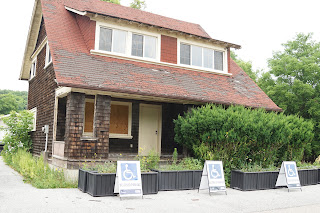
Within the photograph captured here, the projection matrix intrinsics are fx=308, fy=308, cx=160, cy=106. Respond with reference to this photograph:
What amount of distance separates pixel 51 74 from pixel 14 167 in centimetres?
454

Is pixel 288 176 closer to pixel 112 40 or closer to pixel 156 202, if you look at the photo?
pixel 156 202

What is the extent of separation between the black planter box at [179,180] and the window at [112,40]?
20.0ft

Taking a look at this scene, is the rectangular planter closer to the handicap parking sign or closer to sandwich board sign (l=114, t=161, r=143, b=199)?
sandwich board sign (l=114, t=161, r=143, b=199)

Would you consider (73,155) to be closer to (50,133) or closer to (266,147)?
(50,133)

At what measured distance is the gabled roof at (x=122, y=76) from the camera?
34.8 feet

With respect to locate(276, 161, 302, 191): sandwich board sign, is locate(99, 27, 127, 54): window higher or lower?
higher

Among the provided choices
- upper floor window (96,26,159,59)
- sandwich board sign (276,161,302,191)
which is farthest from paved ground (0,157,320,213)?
upper floor window (96,26,159,59)

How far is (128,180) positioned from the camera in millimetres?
7945

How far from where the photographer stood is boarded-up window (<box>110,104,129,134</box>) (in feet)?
45.0

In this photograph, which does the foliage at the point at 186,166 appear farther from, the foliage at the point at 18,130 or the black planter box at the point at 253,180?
the foliage at the point at 18,130

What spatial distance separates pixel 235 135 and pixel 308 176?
379 centimetres

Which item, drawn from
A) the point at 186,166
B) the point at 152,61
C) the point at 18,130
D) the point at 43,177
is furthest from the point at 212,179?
the point at 18,130

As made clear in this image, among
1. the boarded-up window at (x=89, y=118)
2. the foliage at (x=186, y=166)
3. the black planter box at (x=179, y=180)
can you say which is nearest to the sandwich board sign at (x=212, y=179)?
the black planter box at (x=179, y=180)

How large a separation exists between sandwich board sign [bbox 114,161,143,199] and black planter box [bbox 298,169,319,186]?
21.3 feet
